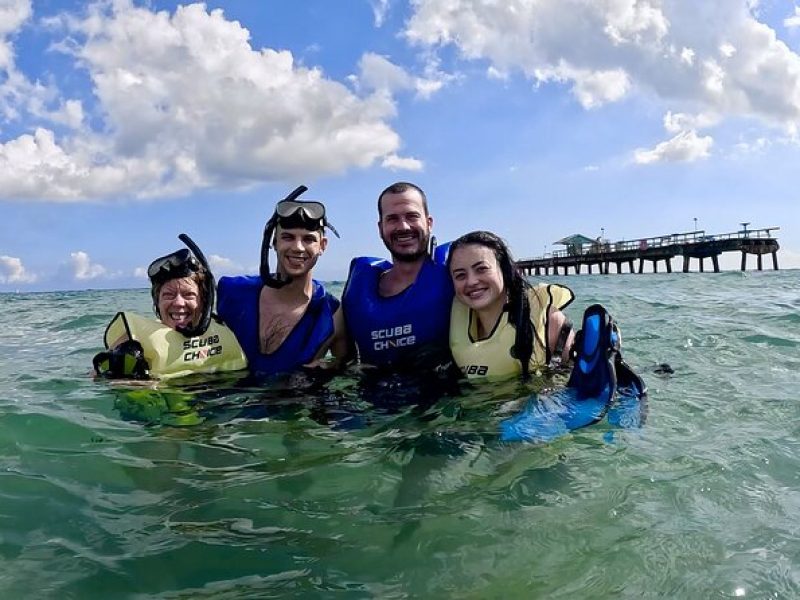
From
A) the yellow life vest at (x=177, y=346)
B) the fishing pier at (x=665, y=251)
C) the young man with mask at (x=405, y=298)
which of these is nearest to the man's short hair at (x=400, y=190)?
the young man with mask at (x=405, y=298)

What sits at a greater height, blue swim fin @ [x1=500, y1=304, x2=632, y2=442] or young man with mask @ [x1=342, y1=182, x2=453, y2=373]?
young man with mask @ [x1=342, y1=182, x2=453, y2=373]

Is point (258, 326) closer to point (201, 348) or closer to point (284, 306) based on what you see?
point (284, 306)

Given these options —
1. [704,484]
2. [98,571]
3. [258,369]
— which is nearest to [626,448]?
[704,484]

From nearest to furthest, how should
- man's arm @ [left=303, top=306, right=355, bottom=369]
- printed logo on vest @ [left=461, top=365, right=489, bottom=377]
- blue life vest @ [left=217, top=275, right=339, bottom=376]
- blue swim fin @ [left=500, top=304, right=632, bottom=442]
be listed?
blue swim fin @ [left=500, top=304, right=632, bottom=442]
printed logo on vest @ [left=461, top=365, right=489, bottom=377]
blue life vest @ [left=217, top=275, right=339, bottom=376]
man's arm @ [left=303, top=306, right=355, bottom=369]

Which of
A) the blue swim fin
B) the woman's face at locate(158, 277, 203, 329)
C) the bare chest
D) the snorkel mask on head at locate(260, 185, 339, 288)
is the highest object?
the snorkel mask on head at locate(260, 185, 339, 288)

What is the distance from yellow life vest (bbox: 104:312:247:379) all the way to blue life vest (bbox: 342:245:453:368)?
111 centimetres

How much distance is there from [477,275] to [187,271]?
7.78 ft

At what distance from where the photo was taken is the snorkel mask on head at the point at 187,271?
Answer: 5.09 m

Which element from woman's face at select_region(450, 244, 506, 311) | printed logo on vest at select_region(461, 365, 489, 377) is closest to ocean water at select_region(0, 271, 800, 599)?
printed logo on vest at select_region(461, 365, 489, 377)

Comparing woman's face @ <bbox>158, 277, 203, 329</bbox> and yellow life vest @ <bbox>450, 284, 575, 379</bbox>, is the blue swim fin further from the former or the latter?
woman's face @ <bbox>158, 277, 203, 329</bbox>

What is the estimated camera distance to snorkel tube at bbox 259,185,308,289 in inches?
209

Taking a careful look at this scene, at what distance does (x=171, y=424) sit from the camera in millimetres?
4426

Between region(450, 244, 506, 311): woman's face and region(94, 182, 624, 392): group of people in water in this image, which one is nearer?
region(450, 244, 506, 311): woman's face

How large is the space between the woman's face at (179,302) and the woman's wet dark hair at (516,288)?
219 cm
